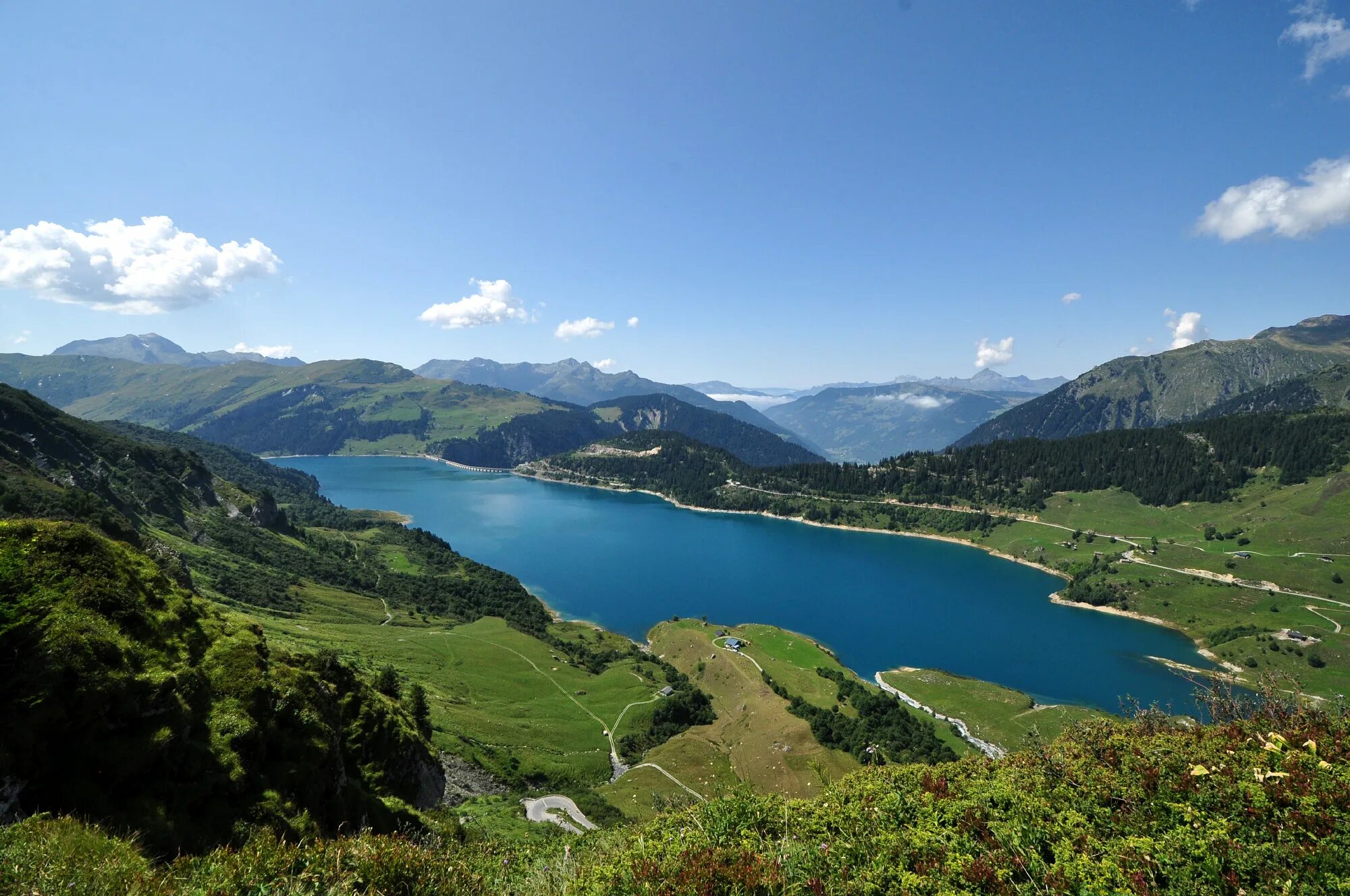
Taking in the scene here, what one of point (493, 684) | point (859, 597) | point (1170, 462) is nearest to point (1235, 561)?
point (1170, 462)

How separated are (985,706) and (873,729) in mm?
21150

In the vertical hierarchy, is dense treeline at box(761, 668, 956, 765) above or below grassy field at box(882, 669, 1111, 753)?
above

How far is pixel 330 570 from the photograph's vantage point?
103 metres

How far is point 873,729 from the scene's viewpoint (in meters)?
53.6

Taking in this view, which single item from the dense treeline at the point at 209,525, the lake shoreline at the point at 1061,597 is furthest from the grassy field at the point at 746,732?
the lake shoreline at the point at 1061,597

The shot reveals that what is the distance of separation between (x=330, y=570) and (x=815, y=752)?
94088 millimetres

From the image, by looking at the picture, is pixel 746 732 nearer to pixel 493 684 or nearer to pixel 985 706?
pixel 493 684

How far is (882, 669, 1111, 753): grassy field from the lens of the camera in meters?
57.2

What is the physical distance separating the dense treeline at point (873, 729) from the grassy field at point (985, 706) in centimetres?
742

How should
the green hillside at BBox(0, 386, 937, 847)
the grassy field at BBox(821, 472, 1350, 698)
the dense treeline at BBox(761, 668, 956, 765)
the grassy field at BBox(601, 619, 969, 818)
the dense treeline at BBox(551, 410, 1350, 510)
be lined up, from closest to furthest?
1. the green hillside at BBox(0, 386, 937, 847)
2. the grassy field at BBox(601, 619, 969, 818)
3. the dense treeline at BBox(761, 668, 956, 765)
4. the grassy field at BBox(821, 472, 1350, 698)
5. the dense treeline at BBox(551, 410, 1350, 510)

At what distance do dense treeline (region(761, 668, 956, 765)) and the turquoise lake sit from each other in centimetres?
2067

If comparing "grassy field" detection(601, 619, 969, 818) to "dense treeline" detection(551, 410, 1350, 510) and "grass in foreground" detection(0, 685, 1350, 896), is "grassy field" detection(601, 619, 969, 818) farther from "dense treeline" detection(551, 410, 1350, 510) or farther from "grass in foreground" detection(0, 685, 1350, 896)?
"dense treeline" detection(551, 410, 1350, 510)

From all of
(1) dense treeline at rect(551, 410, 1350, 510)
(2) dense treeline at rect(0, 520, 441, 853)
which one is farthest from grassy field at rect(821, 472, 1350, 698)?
(2) dense treeline at rect(0, 520, 441, 853)

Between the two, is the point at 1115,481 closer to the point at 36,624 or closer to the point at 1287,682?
the point at 1287,682
